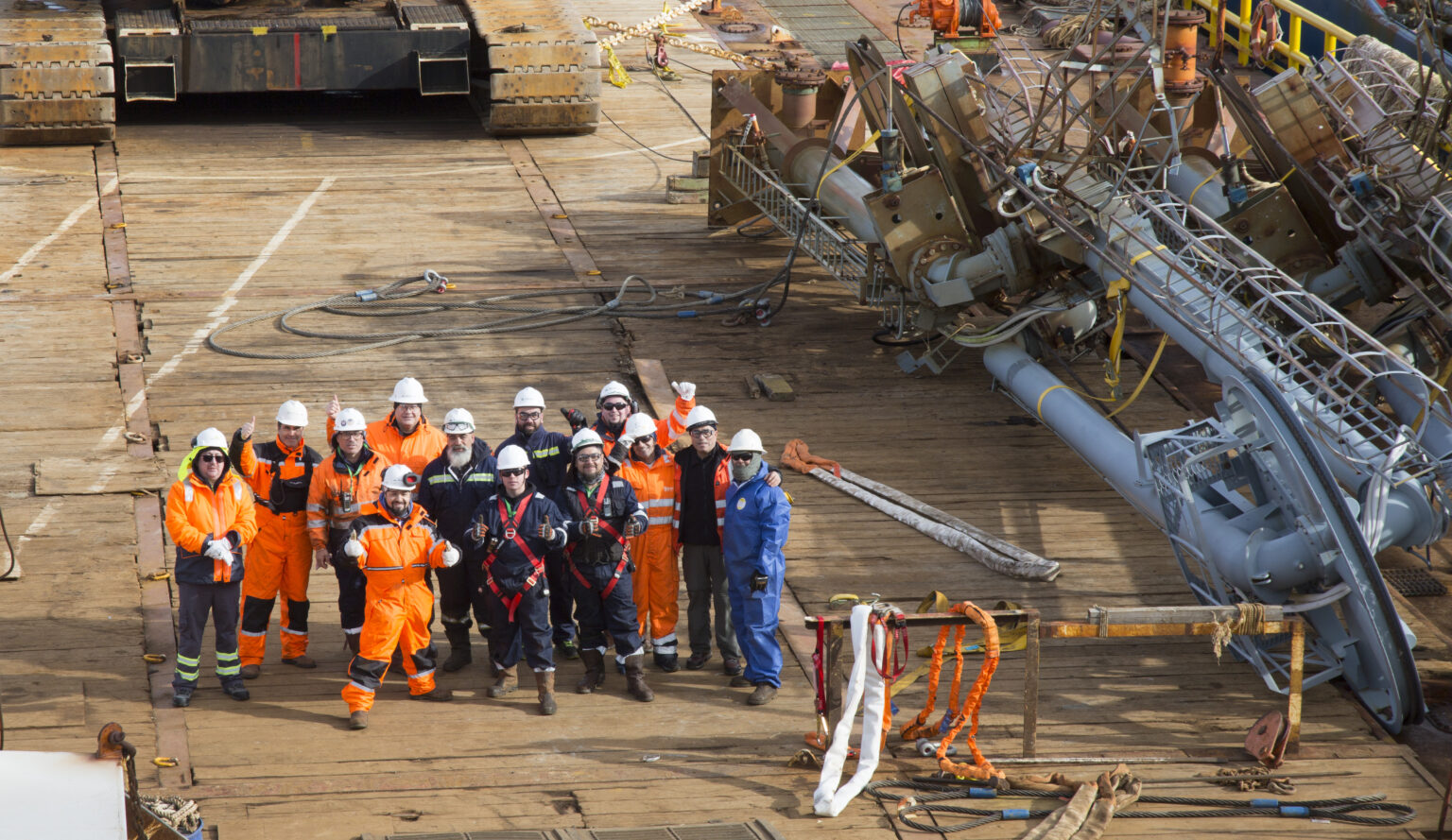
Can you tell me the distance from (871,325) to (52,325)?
6.68m

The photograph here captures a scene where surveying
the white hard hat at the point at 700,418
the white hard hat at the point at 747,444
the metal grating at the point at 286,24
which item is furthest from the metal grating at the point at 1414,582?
the metal grating at the point at 286,24

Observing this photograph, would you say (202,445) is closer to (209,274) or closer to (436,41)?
(209,274)

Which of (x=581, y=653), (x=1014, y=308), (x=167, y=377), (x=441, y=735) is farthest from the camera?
(x=1014, y=308)

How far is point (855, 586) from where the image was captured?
9.88 meters

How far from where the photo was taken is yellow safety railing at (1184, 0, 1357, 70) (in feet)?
54.9

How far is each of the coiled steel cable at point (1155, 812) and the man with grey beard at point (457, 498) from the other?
2.40 meters

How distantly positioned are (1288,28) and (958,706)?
14145mm

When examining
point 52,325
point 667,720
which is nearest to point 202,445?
point 667,720

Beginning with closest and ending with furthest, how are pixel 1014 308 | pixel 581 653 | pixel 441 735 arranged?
pixel 441 735 < pixel 581 653 < pixel 1014 308

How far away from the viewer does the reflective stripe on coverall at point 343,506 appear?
28.4 ft

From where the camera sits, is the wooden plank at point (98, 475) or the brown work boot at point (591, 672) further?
the wooden plank at point (98, 475)

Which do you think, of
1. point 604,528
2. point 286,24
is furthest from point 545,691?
point 286,24

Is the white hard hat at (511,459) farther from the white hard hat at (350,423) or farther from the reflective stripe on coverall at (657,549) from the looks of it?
the white hard hat at (350,423)

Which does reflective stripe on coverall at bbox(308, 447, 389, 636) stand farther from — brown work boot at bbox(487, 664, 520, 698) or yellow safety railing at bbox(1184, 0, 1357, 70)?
yellow safety railing at bbox(1184, 0, 1357, 70)
